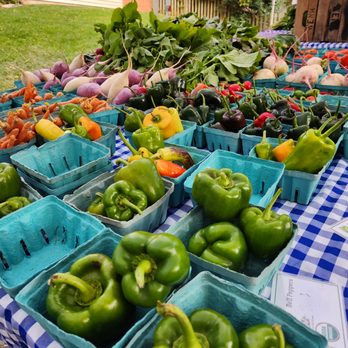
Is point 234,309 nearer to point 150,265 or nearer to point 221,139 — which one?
point 150,265

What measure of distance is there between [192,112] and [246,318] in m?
1.39

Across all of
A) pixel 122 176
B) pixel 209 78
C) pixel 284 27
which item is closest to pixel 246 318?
pixel 122 176

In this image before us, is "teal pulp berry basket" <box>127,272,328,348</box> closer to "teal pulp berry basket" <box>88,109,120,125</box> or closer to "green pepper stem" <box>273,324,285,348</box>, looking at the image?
"green pepper stem" <box>273,324,285,348</box>

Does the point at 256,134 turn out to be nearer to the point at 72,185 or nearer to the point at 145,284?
the point at 72,185

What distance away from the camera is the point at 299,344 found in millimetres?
693

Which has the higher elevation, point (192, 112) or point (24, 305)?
point (192, 112)

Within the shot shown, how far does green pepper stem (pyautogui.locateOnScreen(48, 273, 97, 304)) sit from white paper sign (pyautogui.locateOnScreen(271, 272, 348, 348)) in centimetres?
52

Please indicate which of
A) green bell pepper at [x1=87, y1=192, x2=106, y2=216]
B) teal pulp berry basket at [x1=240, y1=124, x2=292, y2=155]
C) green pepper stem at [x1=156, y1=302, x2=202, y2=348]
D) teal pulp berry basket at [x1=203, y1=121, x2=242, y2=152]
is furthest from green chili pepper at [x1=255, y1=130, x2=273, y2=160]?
green pepper stem at [x1=156, y1=302, x2=202, y2=348]

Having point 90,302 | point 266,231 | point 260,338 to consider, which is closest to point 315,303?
point 266,231

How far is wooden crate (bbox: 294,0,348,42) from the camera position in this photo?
4102 millimetres

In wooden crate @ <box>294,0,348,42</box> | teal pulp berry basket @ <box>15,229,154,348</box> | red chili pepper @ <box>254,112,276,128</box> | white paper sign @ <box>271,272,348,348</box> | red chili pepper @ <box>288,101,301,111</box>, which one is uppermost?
wooden crate @ <box>294,0,348,42</box>

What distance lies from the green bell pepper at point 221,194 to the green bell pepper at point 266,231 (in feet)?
0.17

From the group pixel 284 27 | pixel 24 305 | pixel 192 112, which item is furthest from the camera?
pixel 284 27

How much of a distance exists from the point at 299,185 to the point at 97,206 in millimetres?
812
